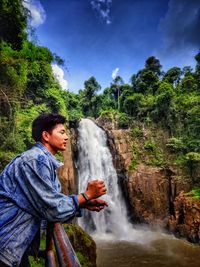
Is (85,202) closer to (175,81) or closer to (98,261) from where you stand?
(98,261)

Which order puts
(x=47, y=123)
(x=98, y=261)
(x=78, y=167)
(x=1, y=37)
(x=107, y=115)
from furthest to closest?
(x=107, y=115) < (x=78, y=167) < (x=98, y=261) < (x=1, y=37) < (x=47, y=123)

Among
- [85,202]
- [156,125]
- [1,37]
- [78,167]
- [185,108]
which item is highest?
[1,37]

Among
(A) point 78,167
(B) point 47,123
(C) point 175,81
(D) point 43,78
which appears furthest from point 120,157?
(C) point 175,81

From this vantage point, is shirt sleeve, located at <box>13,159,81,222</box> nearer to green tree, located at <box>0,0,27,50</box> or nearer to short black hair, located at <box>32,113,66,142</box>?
short black hair, located at <box>32,113,66,142</box>

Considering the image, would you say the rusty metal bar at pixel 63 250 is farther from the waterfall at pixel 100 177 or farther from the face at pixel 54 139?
the waterfall at pixel 100 177

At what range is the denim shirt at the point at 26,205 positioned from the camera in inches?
52.6

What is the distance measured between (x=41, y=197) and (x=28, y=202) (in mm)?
116

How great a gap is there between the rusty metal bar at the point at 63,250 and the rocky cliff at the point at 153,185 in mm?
14364

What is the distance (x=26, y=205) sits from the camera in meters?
1.39

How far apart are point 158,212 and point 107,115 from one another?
14.1 metres

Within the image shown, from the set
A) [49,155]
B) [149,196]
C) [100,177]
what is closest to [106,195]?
[100,177]

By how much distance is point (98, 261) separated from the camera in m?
10.6

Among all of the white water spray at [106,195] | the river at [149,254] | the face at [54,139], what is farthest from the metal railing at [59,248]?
the white water spray at [106,195]

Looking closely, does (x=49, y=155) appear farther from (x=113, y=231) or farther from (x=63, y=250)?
(x=113, y=231)
